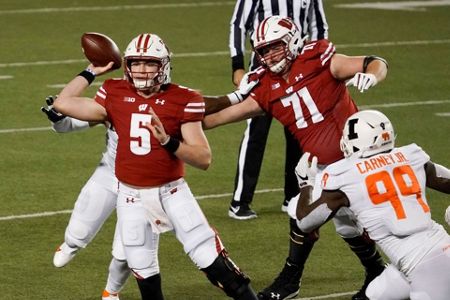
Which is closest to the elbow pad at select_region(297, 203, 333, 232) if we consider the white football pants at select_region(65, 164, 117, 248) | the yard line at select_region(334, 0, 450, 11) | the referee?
the white football pants at select_region(65, 164, 117, 248)

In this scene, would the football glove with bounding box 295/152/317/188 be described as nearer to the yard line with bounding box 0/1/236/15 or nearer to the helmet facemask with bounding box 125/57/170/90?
the helmet facemask with bounding box 125/57/170/90

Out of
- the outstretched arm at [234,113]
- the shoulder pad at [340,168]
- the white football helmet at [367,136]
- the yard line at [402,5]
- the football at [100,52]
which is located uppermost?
the football at [100,52]

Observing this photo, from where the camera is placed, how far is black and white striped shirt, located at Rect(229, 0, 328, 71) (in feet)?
29.0

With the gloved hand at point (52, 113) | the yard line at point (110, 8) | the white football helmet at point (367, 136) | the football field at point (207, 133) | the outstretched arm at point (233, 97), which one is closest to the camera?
the white football helmet at point (367, 136)

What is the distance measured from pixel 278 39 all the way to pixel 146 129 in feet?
3.23

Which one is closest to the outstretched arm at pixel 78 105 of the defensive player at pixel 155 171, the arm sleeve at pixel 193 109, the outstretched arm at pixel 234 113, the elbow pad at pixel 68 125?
the defensive player at pixel 155 171

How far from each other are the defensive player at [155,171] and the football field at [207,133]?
0.89 m

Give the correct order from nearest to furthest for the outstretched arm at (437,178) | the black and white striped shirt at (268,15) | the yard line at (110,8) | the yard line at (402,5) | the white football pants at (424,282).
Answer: the white football pants at (424,282) → the outstretched arm at (437,178) → the black and white striped shirt at (268,15) → the yard line at (110,8) → the yard line at (402,5)

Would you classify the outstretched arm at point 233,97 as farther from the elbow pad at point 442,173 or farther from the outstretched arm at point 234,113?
the elbow pad at point 442,173

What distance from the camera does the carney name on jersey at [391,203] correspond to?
5.94 meters

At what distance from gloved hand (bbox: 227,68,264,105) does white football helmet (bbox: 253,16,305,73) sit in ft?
0.34

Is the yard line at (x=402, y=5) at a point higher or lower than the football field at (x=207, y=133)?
lower

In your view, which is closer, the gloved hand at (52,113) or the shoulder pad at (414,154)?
the shoulder pad at (414,154)

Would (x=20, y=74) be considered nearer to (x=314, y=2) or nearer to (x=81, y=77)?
(x=314, y=2)
